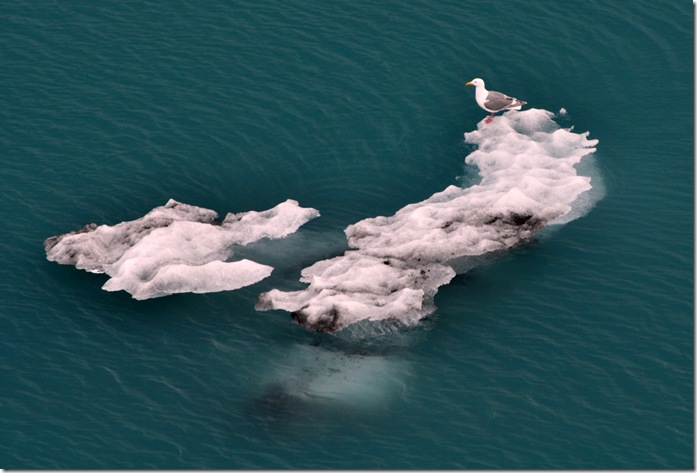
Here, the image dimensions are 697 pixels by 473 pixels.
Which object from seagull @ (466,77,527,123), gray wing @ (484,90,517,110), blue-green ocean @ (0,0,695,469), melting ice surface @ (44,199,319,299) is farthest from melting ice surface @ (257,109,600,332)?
melting ice surface @ (44,199,319,299)

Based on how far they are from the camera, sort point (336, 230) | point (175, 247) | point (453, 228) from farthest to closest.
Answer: point (336, 230)
point (453, 228)
point (175, 247)

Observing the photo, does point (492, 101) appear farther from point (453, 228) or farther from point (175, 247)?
point (175, 247)

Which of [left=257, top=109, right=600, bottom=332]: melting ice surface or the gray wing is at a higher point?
the gray wing

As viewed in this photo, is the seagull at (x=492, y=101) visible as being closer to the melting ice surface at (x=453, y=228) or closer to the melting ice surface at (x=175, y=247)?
the melting ice surface at (x=453, y=228)

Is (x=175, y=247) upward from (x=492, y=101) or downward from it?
downward

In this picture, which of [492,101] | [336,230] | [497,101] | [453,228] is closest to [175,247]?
[336,230]

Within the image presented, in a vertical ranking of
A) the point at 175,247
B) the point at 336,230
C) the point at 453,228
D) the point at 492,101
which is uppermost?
the point at 492,101

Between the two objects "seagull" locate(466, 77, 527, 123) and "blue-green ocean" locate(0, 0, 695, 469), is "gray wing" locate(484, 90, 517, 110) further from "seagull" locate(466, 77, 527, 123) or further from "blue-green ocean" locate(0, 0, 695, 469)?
"blue-green ocean" locate(0, 0, 695, 469)
